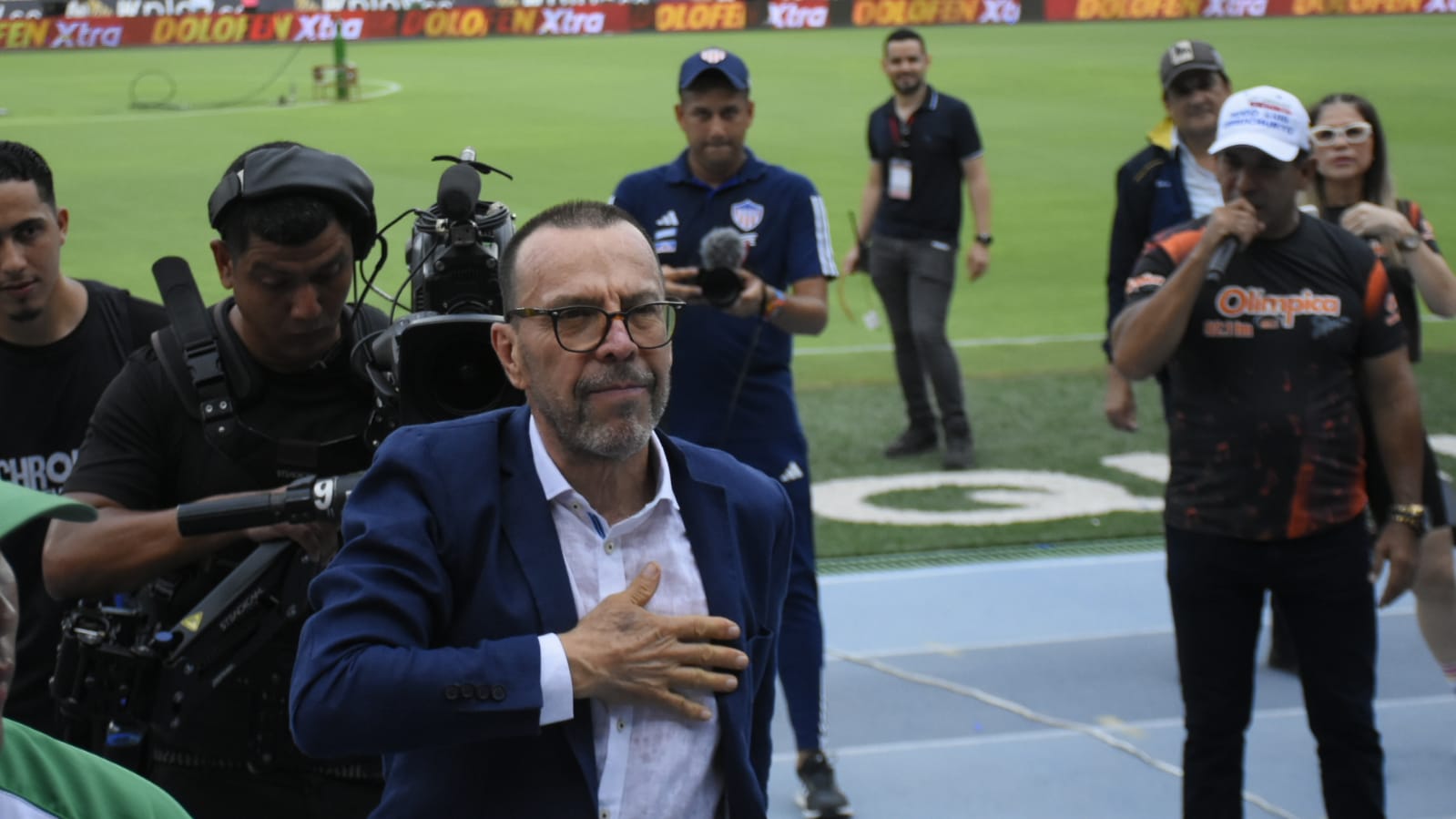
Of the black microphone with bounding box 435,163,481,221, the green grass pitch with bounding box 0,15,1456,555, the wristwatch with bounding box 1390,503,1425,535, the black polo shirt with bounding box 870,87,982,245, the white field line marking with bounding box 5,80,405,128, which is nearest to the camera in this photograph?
the black microphone with bounding box 435,163,481,221

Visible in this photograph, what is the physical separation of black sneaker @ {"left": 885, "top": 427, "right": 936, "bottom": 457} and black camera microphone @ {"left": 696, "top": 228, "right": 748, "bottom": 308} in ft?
16.1

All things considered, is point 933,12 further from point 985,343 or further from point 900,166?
point 900,166

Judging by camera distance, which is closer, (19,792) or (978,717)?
(19,792)

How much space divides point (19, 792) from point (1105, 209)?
19205mm

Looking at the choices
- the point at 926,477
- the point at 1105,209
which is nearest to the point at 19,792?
the point at 926,477

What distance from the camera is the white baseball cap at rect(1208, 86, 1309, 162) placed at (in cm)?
421

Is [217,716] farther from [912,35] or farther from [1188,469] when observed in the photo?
[912,35]

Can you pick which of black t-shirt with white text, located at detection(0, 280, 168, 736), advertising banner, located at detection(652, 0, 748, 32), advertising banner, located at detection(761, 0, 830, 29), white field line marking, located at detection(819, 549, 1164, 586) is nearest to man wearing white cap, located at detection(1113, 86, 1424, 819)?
black t-shirt with white text, located at detection(0, 280, 168, 736)

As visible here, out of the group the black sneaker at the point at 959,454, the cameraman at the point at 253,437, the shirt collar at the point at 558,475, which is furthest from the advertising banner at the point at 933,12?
the shirt collar at the point at 558,475

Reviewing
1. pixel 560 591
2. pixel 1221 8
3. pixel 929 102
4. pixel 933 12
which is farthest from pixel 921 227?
pixel 1221 8

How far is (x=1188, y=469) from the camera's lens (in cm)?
439

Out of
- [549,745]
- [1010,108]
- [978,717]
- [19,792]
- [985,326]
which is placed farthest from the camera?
[1010,108]

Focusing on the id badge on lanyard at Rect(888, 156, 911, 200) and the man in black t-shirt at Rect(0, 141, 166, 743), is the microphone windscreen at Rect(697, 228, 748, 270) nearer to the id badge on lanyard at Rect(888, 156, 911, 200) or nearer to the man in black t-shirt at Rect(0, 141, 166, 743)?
the man in black t-shirt at Rect(0, 141, 166, 743)

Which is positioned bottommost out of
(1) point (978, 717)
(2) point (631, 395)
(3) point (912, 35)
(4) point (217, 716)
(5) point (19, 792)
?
(1) point (978, 717)
